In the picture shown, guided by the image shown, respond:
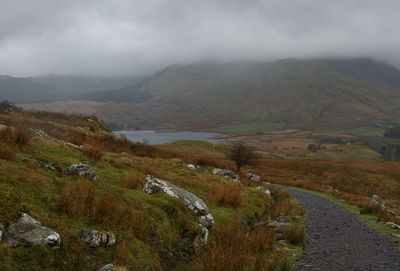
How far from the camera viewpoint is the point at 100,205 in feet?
18.1

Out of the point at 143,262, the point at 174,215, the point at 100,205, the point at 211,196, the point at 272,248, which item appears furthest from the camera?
the point at 211,196

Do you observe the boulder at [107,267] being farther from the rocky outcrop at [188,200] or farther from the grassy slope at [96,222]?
the rocky outcrop at [188,200]

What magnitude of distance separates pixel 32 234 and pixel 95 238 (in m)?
1.04

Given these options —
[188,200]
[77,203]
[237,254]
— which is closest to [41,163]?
[77,203]

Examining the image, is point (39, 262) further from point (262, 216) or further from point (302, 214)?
point (302, 214)

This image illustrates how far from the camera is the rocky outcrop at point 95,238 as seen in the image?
4566 mm

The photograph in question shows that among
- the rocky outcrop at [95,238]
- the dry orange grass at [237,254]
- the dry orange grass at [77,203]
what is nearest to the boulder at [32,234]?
the rocky outcrop at [95,238]

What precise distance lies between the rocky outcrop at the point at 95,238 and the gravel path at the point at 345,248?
5124 millimetres

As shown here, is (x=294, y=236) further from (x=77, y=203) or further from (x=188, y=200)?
(x=77, y=203)

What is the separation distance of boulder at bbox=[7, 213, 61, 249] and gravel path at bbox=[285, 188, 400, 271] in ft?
20.1

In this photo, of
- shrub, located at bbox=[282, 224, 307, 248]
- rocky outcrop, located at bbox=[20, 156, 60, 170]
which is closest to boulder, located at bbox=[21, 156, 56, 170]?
rocky outcrop, located at bbox=[20, 156, 60, 170]

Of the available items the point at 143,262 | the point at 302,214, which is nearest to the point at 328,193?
the point at 302,214

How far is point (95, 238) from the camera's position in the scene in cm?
464

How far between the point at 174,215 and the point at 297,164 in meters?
46.0
